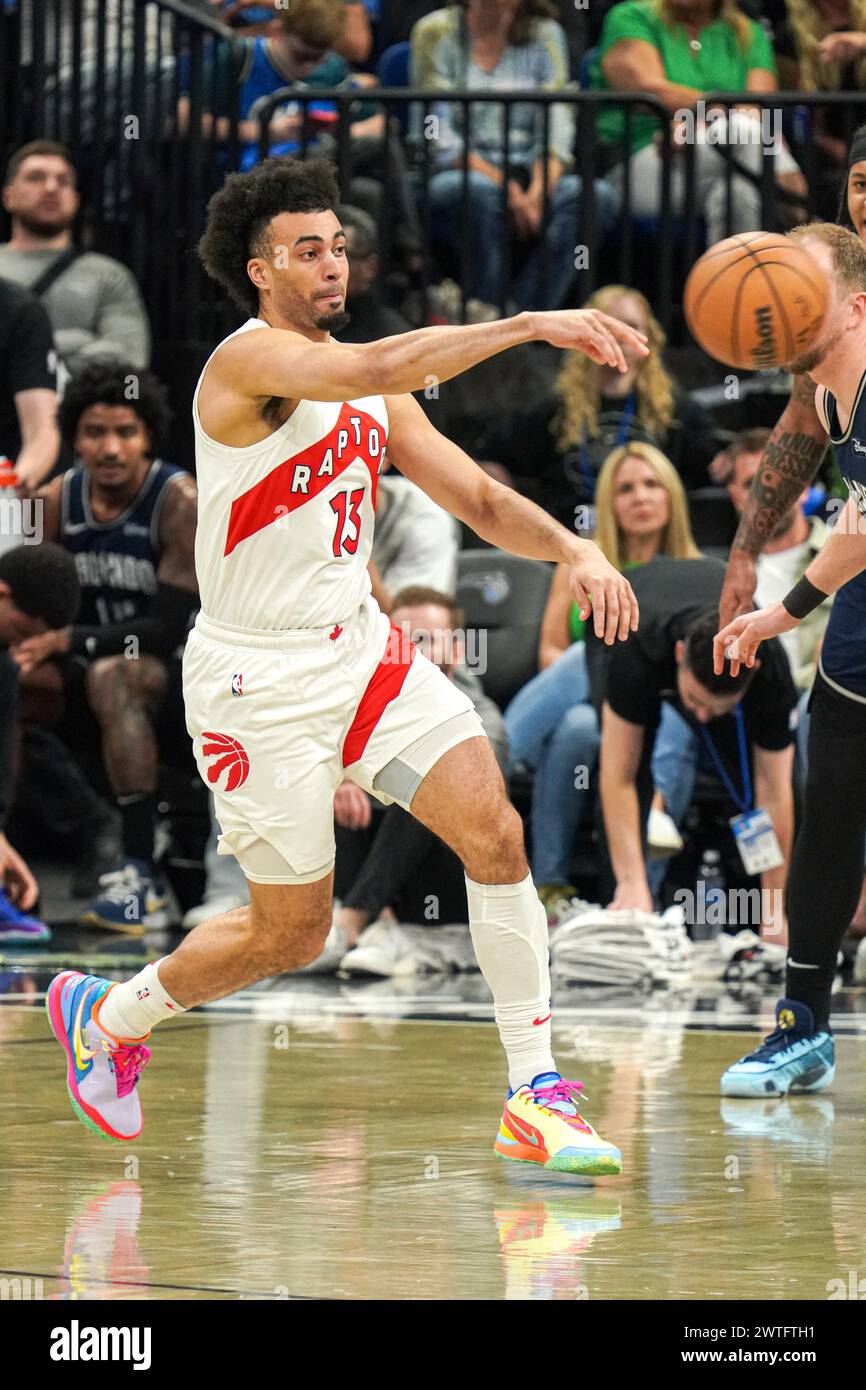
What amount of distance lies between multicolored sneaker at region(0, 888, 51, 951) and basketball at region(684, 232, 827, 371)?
4956 mm

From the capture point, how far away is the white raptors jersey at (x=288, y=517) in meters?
5.14

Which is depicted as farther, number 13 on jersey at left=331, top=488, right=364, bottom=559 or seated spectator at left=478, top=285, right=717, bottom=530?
seated spectator at left=478, top=285, right=717, bottom=530

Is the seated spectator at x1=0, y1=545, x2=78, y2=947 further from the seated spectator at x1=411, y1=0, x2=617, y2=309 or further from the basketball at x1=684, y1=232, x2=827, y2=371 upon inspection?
the basketball at x1=684, y1=232, x2=827, y2=371

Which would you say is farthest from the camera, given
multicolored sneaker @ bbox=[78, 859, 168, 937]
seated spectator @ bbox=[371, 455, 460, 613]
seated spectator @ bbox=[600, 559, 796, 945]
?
seated spectator @ bbox=[371, 455, 460, 613]

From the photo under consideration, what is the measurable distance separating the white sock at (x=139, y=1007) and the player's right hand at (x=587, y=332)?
1872 mm

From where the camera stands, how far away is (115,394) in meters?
10.2

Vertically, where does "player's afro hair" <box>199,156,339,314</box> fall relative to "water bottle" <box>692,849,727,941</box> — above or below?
above

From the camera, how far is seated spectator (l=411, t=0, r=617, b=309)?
11.8 meters

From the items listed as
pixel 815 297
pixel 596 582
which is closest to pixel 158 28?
pixel 815 297

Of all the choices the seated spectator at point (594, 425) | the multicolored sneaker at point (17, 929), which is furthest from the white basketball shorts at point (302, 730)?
the seated spectator at point (594, 425)

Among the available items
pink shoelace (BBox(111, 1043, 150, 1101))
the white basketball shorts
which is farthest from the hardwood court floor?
the white basketball shorts

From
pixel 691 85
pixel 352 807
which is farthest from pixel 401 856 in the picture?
pixel 691 85

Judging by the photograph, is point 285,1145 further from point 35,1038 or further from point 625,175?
point 625,175

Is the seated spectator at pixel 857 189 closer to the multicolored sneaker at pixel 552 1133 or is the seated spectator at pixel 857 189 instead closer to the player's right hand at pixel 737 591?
the player's right hand at pixel 737 591
